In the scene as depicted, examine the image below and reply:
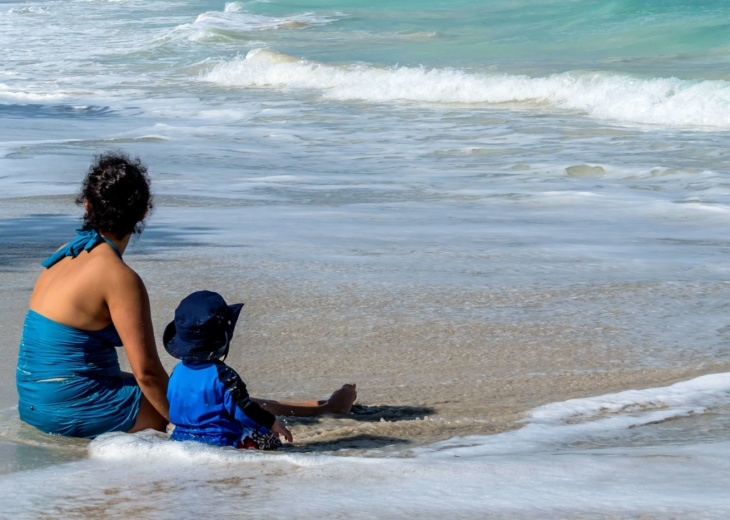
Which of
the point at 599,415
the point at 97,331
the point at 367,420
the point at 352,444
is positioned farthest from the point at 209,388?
the point at 599,415

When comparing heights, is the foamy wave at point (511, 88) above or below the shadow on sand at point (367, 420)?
above

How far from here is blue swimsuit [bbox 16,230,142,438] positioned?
346 cm

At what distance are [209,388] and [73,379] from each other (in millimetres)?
498

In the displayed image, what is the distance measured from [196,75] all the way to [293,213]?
18.4m

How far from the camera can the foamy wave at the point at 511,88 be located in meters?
16.3

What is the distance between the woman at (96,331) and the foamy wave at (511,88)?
1327 cm

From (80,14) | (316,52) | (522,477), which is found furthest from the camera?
(80,14)

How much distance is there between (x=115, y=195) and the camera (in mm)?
3404

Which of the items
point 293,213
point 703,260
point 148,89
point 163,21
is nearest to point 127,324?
point 703,260

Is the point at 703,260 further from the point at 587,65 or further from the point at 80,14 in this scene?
the point at 80,14

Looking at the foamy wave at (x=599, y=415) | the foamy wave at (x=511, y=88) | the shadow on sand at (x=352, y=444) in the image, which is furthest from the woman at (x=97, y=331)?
the foamy wave at (x=511, y=88)

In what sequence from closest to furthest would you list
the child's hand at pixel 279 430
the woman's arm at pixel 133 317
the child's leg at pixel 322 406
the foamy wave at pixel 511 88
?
the woman's arm at pixel 133 317, the child's hand at pixel 279 430, the child's leg at pixel 322 406, the foamy wave at pixel 511 88

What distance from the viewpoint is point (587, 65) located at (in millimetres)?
24141

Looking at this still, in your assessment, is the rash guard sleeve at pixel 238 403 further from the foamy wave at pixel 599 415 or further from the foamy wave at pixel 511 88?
the foamy wave at pixel 511 88
